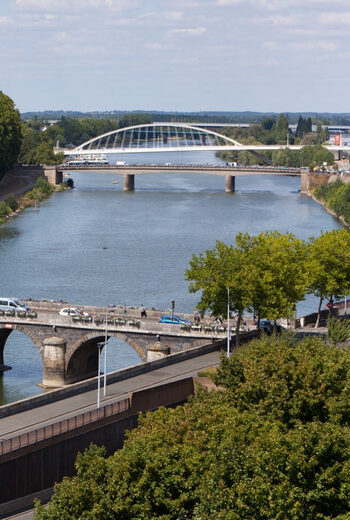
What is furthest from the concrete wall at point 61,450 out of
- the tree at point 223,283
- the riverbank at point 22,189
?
the riverbank at point 22,189

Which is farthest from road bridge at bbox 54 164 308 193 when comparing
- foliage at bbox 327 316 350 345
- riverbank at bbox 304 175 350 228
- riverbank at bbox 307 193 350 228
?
foliage at bbox 327 316 350 345

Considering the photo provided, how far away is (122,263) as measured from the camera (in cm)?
7962

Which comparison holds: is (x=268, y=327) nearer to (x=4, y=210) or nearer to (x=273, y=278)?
(x=273, y=278)

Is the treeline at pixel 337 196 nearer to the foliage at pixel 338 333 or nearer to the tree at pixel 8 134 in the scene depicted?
the tree at pixel 8 134

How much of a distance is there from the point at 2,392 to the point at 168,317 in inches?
289

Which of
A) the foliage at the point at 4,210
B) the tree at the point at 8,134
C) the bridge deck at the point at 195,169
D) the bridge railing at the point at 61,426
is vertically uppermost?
the tree at the point at 8,134

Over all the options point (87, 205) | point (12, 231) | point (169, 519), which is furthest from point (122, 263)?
point (169, 519)

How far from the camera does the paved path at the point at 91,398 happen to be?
36844mm

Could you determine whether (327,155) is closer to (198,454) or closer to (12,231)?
(12,231)

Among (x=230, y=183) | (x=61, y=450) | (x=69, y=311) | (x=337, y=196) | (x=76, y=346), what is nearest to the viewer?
(x=61, y=450)

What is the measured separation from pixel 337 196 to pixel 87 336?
64755 mm

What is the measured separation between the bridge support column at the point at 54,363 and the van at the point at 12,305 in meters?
3.03

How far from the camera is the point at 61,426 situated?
36156 millimetres

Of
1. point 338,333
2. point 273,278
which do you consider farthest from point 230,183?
point 338,333
